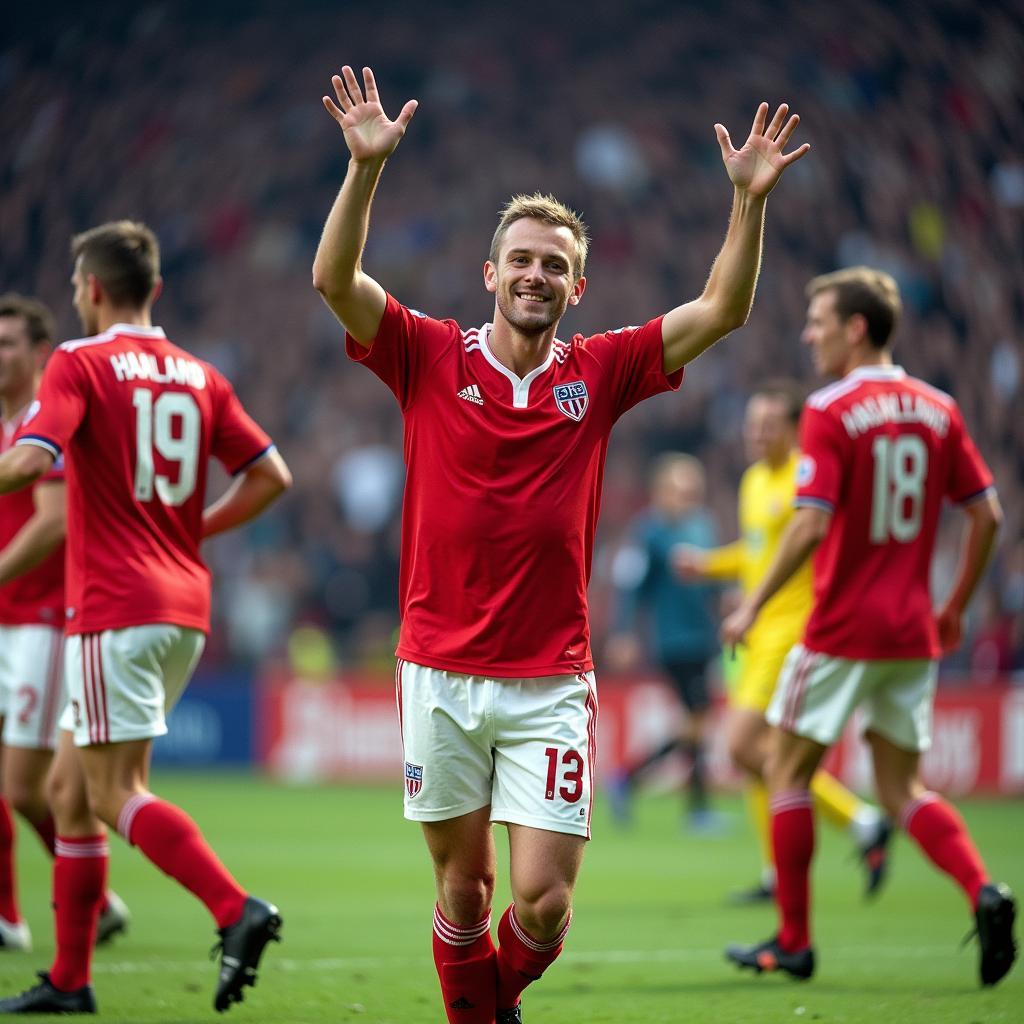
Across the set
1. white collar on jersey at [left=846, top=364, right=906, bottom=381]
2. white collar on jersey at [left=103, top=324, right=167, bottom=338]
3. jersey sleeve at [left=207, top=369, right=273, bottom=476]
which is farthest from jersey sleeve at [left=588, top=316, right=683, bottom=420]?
white collar on jersey at [left=846, top=364, right=906, bottom=381]

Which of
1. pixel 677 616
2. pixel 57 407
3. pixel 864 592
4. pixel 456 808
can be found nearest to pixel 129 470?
pixel 57 407

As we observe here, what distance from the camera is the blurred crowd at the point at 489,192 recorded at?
20.4 metres

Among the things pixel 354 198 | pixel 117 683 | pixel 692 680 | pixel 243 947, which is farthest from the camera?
pixel 692 680

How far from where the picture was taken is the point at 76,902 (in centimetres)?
549

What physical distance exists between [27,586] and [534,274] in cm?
313

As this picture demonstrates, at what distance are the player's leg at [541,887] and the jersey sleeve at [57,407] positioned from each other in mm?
1914

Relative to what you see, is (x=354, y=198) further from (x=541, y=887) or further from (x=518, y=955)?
(x=518, y=955)

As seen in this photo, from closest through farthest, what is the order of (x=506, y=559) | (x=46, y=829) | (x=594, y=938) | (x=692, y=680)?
(x=506, y=559), (x=46, y=829), (x=594, y=938), (x=692, y=680)

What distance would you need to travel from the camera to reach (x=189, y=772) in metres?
18.4

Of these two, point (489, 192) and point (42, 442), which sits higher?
point (489, 192)

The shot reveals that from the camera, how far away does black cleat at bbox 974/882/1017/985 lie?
6.01 meters

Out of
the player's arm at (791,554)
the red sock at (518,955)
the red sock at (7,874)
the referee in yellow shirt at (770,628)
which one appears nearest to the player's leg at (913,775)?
the player's arm at (791,554)

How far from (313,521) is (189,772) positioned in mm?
4621

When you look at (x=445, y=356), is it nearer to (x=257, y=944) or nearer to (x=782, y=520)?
(x=257, y=944)
